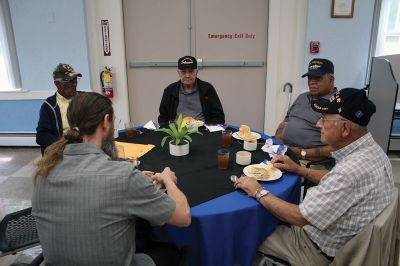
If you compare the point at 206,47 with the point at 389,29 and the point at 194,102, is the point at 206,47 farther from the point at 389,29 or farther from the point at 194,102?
the point at 389,29

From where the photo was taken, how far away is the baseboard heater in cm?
422

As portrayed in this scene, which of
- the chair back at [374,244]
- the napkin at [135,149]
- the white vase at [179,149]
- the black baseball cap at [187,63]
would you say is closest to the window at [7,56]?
the black baseball cap at [187,63]

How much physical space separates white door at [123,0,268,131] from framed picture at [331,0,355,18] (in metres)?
0.76

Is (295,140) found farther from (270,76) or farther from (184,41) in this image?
(184,41)

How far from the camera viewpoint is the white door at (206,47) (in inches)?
150

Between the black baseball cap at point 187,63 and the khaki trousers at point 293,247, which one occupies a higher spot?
the black baseball cap at point 187,63

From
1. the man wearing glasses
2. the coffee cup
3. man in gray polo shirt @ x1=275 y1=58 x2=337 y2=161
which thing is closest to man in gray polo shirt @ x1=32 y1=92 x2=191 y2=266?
the coffee cup

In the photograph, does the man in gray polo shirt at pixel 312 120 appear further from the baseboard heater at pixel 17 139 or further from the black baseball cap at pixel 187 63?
the baseboard heater at pixel 17 139

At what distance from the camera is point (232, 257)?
142cm

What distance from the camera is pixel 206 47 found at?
392 centimetres

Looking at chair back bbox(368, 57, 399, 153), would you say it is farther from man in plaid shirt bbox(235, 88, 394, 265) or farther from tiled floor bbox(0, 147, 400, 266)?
man in plaid shirt bbox(235, 88, 394, 265)

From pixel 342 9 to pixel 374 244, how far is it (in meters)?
3.13

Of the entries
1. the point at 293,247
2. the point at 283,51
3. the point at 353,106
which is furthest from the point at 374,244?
the point at 283,51

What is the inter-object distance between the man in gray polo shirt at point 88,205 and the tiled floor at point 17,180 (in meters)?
1.35
